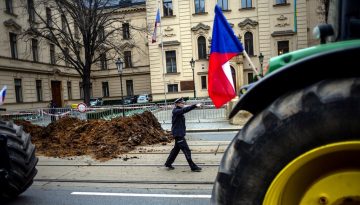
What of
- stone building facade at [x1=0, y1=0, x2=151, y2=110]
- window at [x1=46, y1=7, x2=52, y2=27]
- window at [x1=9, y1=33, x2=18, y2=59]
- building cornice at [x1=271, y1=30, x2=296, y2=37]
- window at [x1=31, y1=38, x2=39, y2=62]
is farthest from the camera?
building cornice at [x1=271, y1=30, x2=296, y2=37]

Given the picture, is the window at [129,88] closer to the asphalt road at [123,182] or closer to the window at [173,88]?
the window at [173,88]

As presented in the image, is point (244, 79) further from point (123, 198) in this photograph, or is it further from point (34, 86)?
point (123, 198)

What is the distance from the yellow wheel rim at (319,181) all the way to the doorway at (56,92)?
40.6 m

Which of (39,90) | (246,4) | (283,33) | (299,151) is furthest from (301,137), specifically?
(246,4)

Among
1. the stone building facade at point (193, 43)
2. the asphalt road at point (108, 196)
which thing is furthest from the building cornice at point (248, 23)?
the asphalt road at point (108, 196)

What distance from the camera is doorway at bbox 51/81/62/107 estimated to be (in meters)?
39.5

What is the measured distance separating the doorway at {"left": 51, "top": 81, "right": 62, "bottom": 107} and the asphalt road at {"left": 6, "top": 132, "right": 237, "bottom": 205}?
32.0m

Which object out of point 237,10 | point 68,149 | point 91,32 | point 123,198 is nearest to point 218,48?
point 123,198

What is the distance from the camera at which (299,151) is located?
5.41 ft

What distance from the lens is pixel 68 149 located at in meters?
10.8

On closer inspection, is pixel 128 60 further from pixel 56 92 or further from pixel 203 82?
pixel 203 82

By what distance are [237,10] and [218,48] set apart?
1445 inches

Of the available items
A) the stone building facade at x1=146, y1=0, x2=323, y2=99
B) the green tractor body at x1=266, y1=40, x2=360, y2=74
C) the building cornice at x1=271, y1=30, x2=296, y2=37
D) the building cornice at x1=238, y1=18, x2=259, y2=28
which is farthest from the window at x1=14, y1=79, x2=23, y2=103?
the green tractor body at x1=266, y1=40, x2=360, y2=74

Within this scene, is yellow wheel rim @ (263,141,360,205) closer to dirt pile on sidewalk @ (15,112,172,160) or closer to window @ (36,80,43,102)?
dirt pile on sidewalk @ (15,112,172,160)
